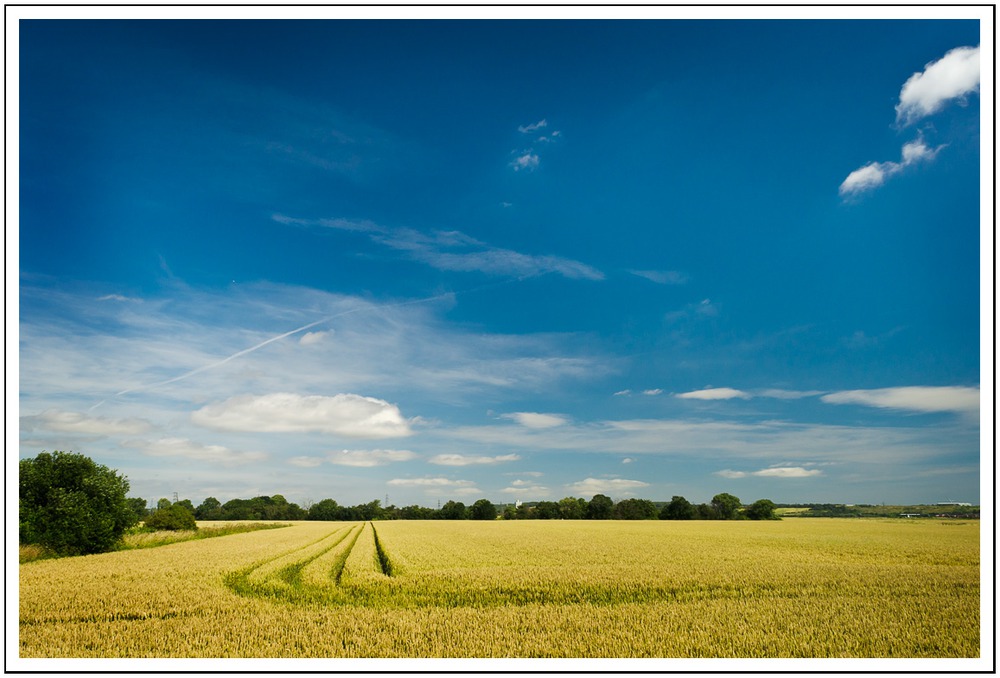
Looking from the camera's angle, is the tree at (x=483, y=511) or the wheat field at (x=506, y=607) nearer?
the wheat field at (x=506, y=607)

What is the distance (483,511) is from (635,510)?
21.5 meters

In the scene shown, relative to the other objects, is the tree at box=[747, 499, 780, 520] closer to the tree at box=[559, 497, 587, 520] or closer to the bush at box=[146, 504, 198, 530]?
the tree at box=[559, 497, 587, 520]

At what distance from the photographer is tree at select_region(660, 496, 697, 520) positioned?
7138cm

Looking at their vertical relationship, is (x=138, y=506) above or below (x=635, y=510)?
above

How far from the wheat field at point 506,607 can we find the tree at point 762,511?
47.4m

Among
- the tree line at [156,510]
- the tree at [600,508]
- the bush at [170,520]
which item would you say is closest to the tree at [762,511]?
the tree line at [156,510]

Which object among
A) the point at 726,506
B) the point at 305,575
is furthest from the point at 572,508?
the point at 305,575

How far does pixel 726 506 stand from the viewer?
6919 cm

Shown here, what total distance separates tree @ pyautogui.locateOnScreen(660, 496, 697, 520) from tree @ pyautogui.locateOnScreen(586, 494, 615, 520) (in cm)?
726

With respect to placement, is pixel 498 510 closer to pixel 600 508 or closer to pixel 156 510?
pixel 600 508

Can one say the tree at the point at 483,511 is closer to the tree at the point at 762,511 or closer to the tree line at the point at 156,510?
the tree line at the point at 156,510

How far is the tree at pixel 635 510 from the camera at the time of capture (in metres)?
76.7
